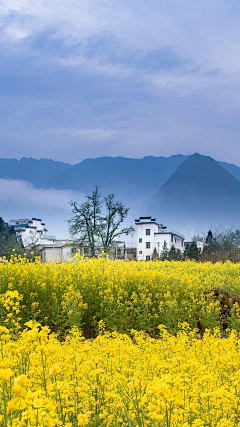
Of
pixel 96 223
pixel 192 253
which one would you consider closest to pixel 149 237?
pixel 96 223

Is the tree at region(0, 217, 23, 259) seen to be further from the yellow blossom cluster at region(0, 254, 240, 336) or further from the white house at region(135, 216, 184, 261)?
the yellow blossom cluster at region(0, 254, 240, 336)

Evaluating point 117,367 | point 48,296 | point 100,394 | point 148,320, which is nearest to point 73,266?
point 48,296

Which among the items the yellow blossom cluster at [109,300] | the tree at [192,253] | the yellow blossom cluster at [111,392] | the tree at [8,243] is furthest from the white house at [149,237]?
the yellow blossom cluster at [111,392]

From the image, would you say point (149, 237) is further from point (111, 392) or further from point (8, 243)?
point (111, 392)

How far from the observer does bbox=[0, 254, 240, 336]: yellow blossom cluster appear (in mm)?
7195

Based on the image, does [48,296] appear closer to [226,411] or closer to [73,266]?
[73,266]

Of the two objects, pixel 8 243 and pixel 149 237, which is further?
pixel 149 237

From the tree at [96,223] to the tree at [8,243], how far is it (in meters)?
5.97

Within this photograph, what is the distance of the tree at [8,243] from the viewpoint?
38.2m

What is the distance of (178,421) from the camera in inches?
93.9

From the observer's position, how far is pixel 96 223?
40500 mm

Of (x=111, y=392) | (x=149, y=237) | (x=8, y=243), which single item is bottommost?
(x=111, y=392)

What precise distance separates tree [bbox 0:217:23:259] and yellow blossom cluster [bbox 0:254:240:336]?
2815 centimetres

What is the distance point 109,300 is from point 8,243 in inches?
1386
